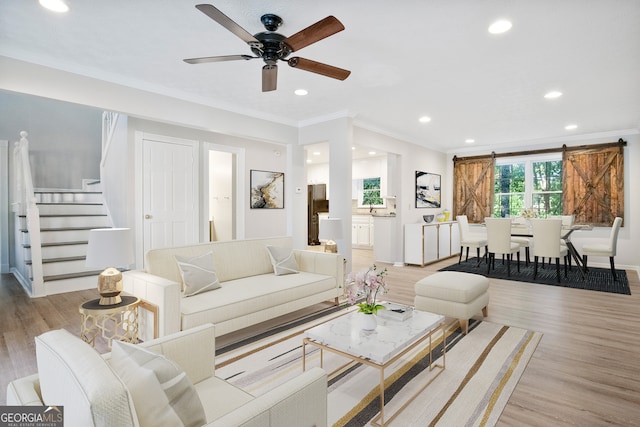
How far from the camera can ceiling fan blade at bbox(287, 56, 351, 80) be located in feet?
8.57

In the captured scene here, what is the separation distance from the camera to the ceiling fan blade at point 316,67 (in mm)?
2613

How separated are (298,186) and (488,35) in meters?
3.55

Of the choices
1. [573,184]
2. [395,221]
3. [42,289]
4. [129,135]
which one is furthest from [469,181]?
[42,289]

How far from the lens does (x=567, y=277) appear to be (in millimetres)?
5488

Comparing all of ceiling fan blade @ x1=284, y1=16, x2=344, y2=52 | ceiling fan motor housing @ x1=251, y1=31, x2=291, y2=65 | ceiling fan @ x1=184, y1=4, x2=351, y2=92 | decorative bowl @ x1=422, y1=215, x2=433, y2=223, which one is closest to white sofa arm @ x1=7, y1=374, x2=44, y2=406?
ceiling fan @ x1=184, y1=4, x2=351, y2=92

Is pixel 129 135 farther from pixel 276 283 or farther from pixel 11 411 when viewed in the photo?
pixel 11 411

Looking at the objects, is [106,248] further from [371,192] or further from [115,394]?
[371,192]

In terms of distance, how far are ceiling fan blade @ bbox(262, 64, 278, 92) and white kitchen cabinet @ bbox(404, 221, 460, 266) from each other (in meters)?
4.48

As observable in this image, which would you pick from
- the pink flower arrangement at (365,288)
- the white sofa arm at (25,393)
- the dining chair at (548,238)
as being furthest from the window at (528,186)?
the white sofa arm at (25,393)

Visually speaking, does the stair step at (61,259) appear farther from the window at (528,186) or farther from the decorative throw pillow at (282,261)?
the window at (528,186)

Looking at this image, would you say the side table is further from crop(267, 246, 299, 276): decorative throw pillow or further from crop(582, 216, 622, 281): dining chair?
crop(582, 216, 622, 281): dining chair

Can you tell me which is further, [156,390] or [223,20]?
[223,20]

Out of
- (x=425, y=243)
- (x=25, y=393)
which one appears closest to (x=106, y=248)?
(x=25, y=393)

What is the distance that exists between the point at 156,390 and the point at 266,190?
223 inches
